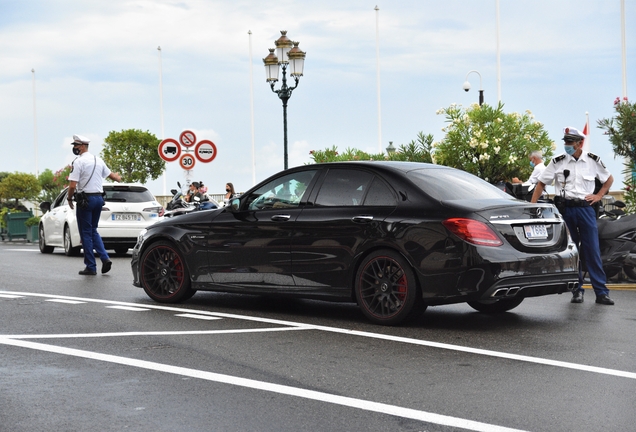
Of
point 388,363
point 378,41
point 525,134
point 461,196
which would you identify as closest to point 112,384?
point 388,363

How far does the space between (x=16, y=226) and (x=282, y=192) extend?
87.7ft

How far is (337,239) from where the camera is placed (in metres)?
9.10

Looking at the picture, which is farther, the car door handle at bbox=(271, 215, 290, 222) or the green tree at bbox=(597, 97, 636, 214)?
the green tree at bbox=(597, 97, 636, 214)

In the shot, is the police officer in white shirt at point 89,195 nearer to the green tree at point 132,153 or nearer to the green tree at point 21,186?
the green tree at point 21,186

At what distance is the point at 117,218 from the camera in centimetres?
2052

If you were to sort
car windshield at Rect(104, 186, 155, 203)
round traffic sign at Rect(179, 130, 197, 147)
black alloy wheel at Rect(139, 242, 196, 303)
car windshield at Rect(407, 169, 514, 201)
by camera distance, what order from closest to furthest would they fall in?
1. car windshield at Rect(407, 169, 514, 201)
2. black alloy wheel at Rect(139, 242, 196, 303)
3. car windshield at Rect(104, 186, 155, 203)
4. round traffic sign at Rect(179, 130, 197, 147)

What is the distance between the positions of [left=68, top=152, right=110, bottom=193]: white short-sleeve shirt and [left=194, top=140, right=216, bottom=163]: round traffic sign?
10.2 meters

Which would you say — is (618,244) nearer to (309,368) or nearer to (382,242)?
(382,242)

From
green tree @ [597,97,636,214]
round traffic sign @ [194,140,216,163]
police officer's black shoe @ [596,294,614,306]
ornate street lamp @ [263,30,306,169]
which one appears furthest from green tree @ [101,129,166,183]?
police officer's black shoe @ [596,294,614,306]

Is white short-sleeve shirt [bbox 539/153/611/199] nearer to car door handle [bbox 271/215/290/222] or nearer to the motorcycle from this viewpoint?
car door handle [bbox 271/215/290/222]

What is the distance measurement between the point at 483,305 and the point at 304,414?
4743 mm

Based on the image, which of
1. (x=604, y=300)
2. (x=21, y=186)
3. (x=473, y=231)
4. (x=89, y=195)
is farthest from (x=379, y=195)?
(x=21, y=186)

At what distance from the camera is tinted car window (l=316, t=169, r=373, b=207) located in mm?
9242

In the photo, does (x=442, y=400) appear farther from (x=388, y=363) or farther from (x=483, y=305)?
(x=483, y=305)
